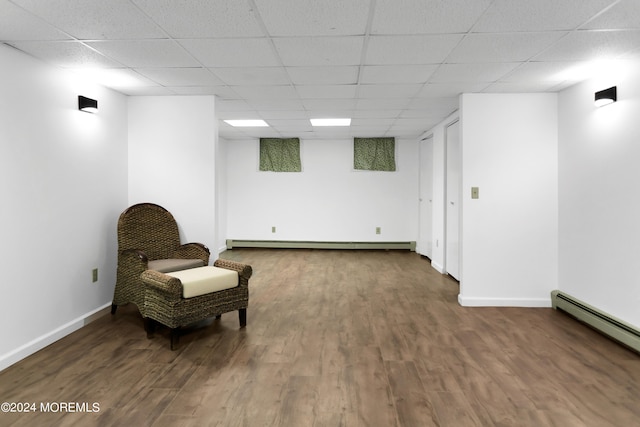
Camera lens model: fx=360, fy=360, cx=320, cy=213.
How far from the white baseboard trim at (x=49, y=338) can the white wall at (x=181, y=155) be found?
1024mm

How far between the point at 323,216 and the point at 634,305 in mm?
5008

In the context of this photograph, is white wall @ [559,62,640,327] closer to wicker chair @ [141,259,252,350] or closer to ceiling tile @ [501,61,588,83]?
ceiling tile @ [501,61,588,83]

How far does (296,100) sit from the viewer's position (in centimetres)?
398

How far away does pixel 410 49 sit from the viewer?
253 cm

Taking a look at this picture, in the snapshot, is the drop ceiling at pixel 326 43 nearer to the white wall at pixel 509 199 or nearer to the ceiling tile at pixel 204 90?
the ceiling tile at pixel 204 90

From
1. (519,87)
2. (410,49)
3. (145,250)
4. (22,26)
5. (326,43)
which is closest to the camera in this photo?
(22,26)

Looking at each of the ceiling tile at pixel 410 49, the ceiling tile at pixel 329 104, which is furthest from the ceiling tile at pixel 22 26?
the ceiling tile at pixel 329 104

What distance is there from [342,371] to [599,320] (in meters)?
2.24

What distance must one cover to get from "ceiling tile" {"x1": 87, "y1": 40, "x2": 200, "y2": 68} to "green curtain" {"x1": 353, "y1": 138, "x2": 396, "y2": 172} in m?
4.40

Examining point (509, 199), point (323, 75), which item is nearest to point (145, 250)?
point (323, 75)

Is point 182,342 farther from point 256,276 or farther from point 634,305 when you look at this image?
point 634,305

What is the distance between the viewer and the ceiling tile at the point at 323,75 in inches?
116

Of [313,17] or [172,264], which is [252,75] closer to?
[313,17]

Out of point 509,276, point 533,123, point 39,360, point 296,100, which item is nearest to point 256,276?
point 296,100
